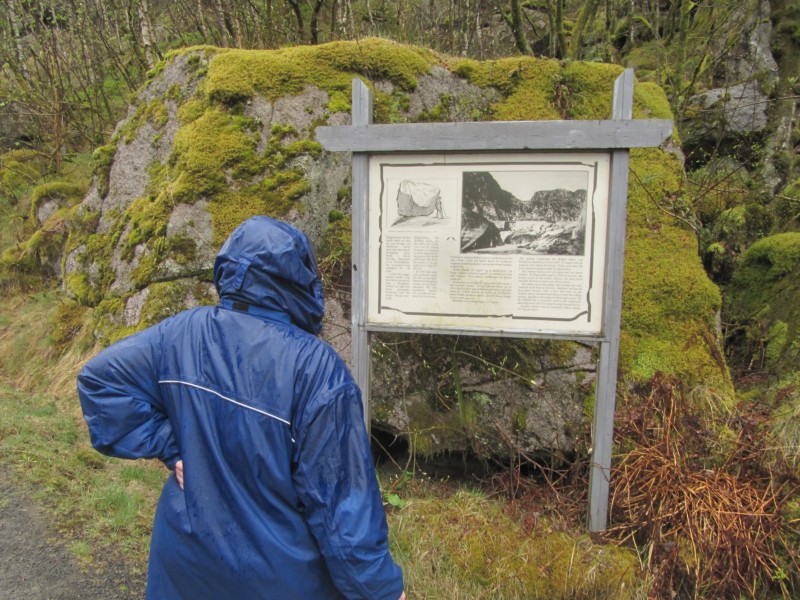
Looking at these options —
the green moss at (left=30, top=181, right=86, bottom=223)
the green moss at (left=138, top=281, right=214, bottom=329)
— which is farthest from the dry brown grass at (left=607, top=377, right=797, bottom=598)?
the green moss at (left=30, top=181, right=86, bottom=223)

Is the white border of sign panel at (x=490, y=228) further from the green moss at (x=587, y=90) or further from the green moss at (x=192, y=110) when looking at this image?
the green moss at (x=192, y=110)

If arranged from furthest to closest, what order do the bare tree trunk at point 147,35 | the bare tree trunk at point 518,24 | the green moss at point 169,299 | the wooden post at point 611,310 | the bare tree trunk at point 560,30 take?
the bare tree trunk at point 147,35 < the bare tree trunk at point 560,30 < the bare tree trunk at point 518,24 < the green moss at point 169,299 < the wooden post at point 611,310

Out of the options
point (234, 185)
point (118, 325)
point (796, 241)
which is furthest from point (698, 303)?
point (118, 325)

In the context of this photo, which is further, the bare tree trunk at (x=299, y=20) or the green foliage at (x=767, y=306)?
the bare tree trunk at (x=299, y=20)

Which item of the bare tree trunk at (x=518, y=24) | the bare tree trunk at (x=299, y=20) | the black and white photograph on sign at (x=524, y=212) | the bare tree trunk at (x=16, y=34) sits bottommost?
the black and white photograph on sign at (x=524, y=212)

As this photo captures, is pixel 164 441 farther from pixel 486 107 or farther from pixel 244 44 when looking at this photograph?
pixel 244 44

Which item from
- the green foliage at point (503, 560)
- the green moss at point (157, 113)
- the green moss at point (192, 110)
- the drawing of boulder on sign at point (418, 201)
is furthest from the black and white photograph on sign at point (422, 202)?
the green moss at point (157, 113)

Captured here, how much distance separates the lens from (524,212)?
2793 millimetres

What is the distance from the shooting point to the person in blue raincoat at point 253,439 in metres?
1.57

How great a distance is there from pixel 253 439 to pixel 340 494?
0.32 metres

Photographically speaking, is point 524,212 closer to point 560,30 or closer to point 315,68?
point 315,68

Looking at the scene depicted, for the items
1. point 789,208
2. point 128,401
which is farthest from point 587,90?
point 128,401

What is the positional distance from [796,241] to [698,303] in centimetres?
200

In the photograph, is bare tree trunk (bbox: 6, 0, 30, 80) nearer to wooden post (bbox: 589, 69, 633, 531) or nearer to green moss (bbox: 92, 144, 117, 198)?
green moss (bbox: 92, 144, 117, 198)
